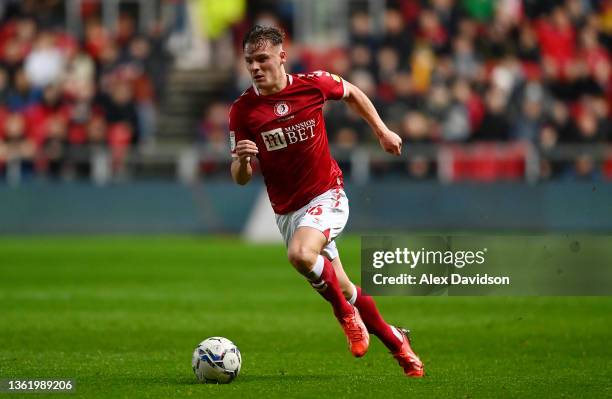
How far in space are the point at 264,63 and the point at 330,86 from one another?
1.98 feet

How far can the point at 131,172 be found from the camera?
2492 centimetres

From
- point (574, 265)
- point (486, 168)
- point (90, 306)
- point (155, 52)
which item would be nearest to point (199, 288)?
point (90, 306)

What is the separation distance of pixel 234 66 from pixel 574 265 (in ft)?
61.7

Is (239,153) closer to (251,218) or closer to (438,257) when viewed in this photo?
(438,257)

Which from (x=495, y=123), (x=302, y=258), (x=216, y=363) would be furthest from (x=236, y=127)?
(x=495, y=123)

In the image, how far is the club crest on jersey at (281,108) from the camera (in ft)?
31.0

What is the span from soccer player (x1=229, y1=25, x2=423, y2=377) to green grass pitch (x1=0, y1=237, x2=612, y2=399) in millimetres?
407

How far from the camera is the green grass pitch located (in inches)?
351

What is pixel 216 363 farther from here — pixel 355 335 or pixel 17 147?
pixel 17 147

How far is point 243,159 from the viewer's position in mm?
8961

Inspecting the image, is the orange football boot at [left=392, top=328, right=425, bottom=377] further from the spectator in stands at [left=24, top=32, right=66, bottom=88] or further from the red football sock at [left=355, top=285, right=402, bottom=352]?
the spectator in stands at [left=24, top=32, right=66, bottom=88]

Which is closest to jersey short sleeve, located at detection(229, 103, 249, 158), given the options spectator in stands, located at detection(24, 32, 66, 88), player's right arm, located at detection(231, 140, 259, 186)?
player's right arm, located at detection(231, 140, 259, 186)

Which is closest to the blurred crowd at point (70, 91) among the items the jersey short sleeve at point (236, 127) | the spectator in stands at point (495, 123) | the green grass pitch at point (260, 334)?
the green grass pitch at point (260, 334)

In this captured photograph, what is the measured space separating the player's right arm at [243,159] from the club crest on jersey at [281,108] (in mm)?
449
